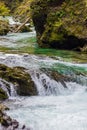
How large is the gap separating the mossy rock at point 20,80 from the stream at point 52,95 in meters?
0.22

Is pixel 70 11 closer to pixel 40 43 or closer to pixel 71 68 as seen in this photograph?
pixel 40 43

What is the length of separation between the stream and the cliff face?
83 centimetres

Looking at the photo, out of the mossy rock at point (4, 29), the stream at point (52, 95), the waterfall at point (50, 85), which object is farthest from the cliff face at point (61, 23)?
the waterfall at point (50, 85)

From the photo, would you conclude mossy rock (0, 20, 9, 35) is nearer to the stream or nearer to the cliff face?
the cliff face

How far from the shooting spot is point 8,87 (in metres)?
12.3

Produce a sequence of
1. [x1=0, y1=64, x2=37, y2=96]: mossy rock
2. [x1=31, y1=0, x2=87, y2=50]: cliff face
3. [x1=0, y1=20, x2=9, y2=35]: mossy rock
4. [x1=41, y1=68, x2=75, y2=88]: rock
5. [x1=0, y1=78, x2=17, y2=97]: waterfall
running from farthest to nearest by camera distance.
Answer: [x1=0, y1=20, x2=9, y2=35]: mossy rock, [x1=31, y1=0, x2=87, y2=50]: cliff face, [x1=41, y1=68, x2=75, y2=88]: rock, [x1=0, y1=64, x2=37, y2=96]: mossy rock, [x1=0, y1=78, x2=17, y2=97]: waterfall

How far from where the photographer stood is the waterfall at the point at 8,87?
477 inches

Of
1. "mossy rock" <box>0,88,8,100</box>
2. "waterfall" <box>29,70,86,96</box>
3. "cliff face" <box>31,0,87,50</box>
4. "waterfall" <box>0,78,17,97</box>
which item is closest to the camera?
"mossy rock" <box>0,88,8,100</box>

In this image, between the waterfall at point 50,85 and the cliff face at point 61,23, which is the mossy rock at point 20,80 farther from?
the cliff face at point 61,23

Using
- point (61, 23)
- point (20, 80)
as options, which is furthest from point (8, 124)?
point (61, 23)

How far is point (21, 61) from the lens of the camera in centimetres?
1572

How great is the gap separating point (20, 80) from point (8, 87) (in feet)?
1.60

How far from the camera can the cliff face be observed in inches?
785

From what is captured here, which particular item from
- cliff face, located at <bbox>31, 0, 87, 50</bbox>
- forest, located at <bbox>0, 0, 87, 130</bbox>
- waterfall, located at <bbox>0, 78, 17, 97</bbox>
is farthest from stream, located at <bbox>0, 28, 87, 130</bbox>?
cliff face, located at <bbox>31, 0, 87, 50</bbox>
